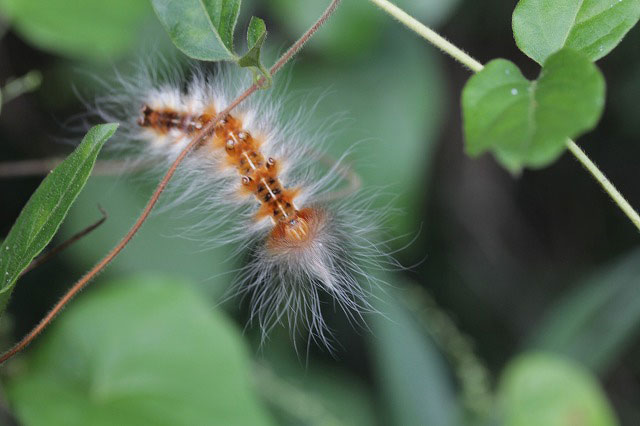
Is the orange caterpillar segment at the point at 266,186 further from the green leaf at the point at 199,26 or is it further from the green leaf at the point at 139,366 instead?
the green leaf at the point at 139,366

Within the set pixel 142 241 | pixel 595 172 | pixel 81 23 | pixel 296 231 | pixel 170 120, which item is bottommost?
pixel 595 172

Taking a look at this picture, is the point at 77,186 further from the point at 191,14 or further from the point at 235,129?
the point at 235,129

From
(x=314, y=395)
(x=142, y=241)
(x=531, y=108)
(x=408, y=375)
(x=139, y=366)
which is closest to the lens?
(x=531, y=108)

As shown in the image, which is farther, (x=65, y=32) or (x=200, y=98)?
(x=65, y=32)

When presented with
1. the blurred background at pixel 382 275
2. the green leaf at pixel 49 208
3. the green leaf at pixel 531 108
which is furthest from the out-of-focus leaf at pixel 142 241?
Result: the green leaf at pixel 531 108

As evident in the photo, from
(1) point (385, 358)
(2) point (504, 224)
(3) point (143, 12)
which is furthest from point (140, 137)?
(2) point (504, 224)

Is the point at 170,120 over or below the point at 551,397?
over

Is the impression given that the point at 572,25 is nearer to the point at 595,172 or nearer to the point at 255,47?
the point at 595,172

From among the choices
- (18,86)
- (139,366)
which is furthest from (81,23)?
(139,366)
